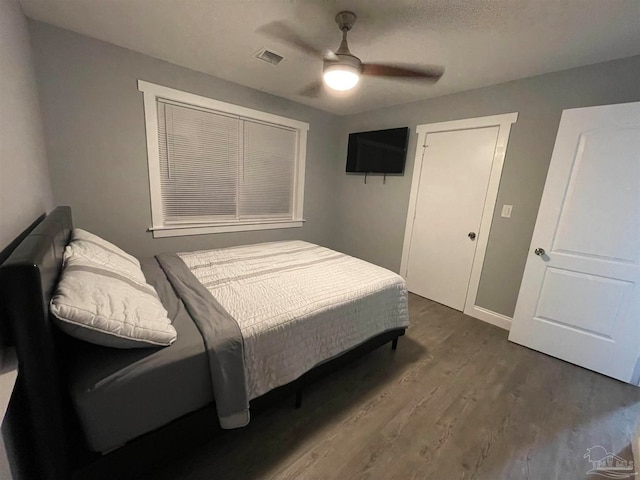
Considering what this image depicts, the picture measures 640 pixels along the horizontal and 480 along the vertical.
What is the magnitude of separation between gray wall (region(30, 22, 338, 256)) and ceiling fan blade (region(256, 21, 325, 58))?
114 centimetres

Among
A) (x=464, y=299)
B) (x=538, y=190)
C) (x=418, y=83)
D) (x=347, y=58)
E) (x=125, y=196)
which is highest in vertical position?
(x=418, y=83)

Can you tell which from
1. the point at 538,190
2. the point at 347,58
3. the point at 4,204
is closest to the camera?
the point at 4,204

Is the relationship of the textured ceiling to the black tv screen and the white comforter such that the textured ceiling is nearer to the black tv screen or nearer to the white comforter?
the black tv screen

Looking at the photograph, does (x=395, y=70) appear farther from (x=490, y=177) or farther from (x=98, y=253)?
(x=98, y=253)

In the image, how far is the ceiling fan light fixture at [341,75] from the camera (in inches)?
63.9

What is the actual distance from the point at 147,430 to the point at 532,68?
3563 millimetres

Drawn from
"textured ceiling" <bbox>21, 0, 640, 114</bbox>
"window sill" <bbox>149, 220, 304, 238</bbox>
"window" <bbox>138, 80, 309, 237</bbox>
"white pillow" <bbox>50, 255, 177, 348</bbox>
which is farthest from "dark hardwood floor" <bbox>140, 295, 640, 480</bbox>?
"textured ceiling" <bbox>21, 0, 640, 114</bbox>

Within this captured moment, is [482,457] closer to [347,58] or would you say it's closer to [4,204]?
[347,58]

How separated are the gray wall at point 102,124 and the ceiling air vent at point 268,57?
0.76 m

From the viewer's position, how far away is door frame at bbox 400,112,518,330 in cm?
258

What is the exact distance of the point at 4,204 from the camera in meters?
1.06

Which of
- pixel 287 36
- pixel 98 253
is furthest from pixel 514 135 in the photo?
pixel 98 253

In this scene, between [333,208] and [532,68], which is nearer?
[532,68]

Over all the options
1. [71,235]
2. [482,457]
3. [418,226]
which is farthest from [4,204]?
[418,226]
